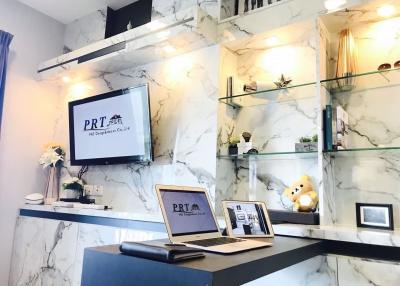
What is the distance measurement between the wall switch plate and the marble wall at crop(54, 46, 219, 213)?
0.14 ft

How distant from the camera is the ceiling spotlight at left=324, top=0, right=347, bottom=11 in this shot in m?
1.83

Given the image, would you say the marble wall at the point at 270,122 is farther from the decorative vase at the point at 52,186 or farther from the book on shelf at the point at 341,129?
the decorative vase at the point at 52,186

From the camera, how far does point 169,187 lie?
128 cm

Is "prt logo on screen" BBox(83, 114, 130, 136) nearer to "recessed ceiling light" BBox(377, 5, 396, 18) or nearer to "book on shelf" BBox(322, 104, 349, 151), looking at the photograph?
"book on shelf" BBox(322, 104, 349, 151)

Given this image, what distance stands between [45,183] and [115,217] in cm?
133

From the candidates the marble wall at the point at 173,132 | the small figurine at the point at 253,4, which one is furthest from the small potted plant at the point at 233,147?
the small figurine at the point at 253,4

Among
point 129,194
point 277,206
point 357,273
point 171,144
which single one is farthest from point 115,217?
point 357,273

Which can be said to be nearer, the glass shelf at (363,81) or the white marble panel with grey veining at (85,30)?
the glass shelf at (363,81)

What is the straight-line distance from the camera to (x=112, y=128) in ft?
8.66

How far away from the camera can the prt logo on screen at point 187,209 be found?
4.12 ft

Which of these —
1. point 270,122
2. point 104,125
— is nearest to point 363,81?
point 270,122

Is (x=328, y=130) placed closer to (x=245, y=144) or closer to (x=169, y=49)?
(x=245, y=144)

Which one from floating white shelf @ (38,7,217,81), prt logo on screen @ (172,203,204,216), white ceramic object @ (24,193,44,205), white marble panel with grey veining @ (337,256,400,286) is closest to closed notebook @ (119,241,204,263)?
prt logo on screen @ (172,203,204,216)

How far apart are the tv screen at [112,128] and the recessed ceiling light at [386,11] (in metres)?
1.59
